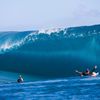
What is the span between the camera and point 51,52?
35.2 m

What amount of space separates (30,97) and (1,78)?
15.1 meters

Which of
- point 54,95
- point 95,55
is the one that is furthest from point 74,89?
point 95,55

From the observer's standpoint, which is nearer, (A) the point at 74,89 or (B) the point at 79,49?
(A) the point at 74,89

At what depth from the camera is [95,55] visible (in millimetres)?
34031

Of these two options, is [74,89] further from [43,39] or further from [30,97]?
[43,39]

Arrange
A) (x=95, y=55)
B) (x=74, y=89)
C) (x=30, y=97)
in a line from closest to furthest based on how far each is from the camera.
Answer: (x=30, y=97)
(x=74, y=89)
(x=95, y=55)

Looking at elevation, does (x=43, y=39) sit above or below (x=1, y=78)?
above

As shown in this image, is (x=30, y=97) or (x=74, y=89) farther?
(x=74, y=89)

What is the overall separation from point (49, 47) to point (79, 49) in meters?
2.00

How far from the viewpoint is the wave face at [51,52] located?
33.7 m

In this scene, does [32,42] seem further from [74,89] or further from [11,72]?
[74,89]

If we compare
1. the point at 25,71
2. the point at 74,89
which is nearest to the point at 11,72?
the point at 25,71

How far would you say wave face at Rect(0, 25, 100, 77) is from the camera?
33719mm

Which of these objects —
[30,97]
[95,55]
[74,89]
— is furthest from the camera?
[95,55]
